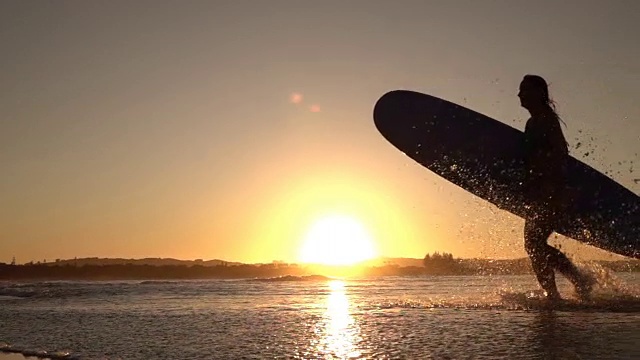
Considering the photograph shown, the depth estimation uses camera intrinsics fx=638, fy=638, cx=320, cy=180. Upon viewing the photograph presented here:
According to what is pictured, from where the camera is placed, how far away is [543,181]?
7535 mm

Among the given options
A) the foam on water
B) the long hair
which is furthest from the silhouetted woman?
the foam on water

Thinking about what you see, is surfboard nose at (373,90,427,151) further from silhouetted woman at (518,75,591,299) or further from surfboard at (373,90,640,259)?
silhouetted woman at (518,75,591,299)

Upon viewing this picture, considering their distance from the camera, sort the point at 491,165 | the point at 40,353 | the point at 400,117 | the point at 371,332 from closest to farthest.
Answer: the point at 371,332 < the point at 40,353 < the point at 491,165 < the point at 400,117

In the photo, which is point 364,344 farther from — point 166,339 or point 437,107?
point 437,107

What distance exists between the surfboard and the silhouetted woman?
30cm

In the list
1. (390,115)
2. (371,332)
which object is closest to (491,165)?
(390,115)

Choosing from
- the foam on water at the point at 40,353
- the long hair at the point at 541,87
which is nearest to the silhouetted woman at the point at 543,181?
the long hair at the point at 541,87

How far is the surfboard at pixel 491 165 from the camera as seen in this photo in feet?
26.8

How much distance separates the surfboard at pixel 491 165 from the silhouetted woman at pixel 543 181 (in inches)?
11.7

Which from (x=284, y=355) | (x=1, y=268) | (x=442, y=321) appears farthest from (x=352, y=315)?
(x=1, y=268)

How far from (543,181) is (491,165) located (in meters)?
1.22

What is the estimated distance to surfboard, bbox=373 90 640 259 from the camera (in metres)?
8.17

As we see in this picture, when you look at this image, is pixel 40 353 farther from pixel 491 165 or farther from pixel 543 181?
pixel 491 165

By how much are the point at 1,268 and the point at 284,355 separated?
58.4 meters
